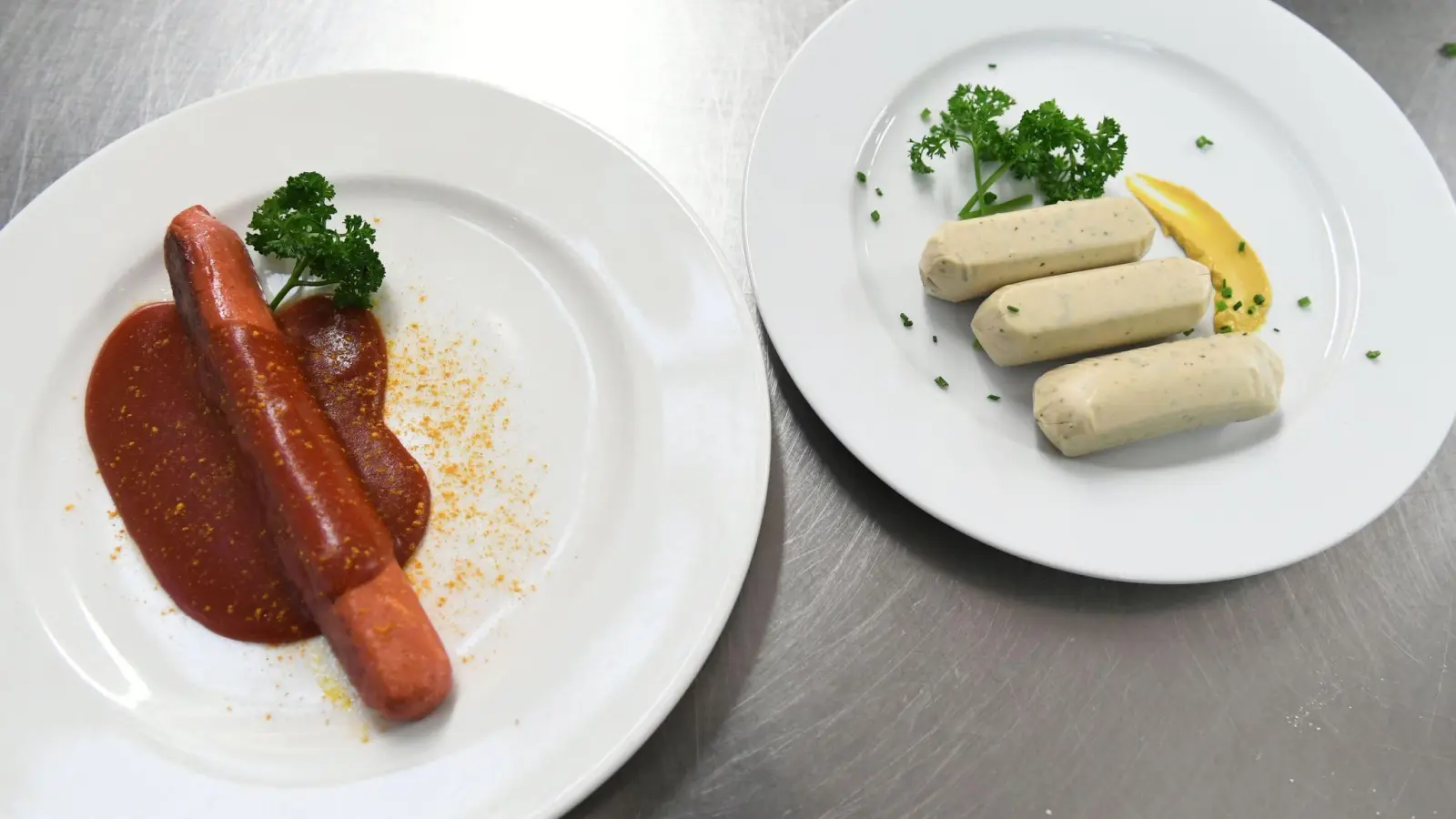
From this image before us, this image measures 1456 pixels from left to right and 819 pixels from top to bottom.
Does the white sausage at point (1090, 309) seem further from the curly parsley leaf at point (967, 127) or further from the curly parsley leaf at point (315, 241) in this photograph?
the curly parsley leaf at point (315, 241)

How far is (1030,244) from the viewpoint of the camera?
1924 mm

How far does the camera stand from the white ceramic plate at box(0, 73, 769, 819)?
5.15 ft

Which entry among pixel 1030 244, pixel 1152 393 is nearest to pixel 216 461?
pixel 1030 244

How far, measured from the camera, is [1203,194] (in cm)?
221

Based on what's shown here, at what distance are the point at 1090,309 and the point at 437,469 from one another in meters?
1.44

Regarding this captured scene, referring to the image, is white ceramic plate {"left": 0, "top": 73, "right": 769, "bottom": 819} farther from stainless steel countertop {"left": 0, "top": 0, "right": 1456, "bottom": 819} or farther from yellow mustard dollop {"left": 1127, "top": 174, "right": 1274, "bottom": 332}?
yellow mustard dollop {"left": 1127, "top": 174, "right": 1274, "bottom": 332}

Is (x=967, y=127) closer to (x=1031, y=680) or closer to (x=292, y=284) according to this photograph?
(x=1031, y=680)

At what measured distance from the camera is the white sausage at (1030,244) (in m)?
1.91

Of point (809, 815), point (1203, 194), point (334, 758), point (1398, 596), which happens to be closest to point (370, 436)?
point (334, 758)

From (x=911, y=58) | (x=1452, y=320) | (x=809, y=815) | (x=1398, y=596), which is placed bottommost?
(x=809, y=815)

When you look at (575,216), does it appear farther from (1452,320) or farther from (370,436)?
(1452,320)

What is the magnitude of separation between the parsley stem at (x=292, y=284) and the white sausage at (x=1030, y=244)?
4.52 ft

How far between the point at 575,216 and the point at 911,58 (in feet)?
3.18

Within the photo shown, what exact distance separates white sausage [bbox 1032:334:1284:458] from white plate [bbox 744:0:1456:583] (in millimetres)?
94
